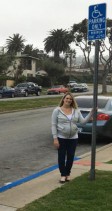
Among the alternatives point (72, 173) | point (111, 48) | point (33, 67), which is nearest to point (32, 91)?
point (111, 48)

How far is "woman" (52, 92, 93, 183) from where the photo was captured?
6.87 meters

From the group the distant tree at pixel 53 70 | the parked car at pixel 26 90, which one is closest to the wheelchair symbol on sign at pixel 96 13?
the parked car at pixel 26 90

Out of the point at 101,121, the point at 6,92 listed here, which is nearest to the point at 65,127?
the point at 101,121

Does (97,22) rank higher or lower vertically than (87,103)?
higher

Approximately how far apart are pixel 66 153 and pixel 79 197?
123 cm

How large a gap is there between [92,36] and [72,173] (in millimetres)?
2586

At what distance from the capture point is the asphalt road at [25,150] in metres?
8.73

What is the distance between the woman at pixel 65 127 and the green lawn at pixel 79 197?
0.49 meters

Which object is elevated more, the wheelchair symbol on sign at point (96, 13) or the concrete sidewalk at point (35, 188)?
the wheelchair symbol on sign at point (96, 13)

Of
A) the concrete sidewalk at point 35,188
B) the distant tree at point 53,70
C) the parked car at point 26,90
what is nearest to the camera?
the concrete sidewalk at point 35,188

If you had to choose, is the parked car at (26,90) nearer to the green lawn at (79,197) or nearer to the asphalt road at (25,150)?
the asphalt road at (25,150)

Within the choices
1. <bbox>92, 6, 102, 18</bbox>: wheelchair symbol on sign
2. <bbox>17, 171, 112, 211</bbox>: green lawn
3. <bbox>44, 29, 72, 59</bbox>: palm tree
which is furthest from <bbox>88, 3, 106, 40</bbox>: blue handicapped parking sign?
<bbox>44, 29, 72, 59</bbox>: palm tree

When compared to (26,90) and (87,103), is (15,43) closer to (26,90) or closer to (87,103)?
(26,90)

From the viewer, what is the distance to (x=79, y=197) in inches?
236
